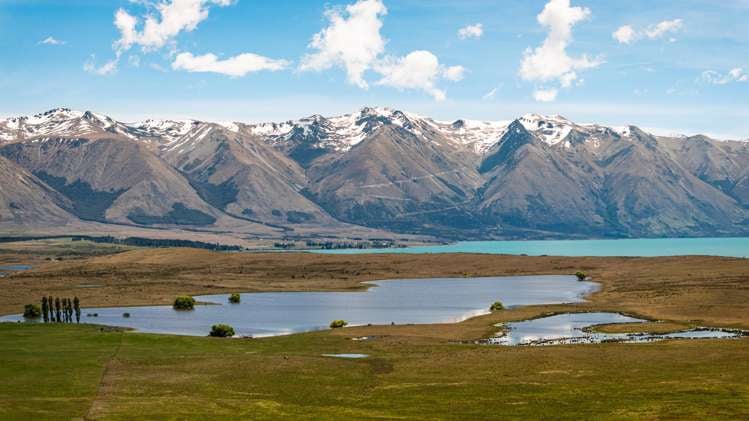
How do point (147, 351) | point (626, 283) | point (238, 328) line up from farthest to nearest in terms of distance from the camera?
point (626, 283)
point (238, 328)
point (147, 351)

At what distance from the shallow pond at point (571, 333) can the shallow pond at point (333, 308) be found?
12.5m

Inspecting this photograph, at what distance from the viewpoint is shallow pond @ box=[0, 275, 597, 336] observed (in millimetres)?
118125

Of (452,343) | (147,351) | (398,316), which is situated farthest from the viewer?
(398,316)

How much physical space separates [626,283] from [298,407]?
135787mm

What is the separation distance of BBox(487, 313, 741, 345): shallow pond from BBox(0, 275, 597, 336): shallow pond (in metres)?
12.5

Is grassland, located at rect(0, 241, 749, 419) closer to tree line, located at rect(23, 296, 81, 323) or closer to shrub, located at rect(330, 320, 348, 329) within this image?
shrub, located at rect(330, 320, 348, 329)

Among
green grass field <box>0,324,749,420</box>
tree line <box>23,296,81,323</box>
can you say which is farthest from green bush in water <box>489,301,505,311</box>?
tree line <box>23,296,81,323</box>

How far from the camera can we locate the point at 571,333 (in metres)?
104

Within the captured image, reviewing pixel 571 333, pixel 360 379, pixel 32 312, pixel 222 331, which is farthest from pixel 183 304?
pixel 360 379

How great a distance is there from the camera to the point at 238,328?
374 feet

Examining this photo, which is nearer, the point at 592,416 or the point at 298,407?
the point at 592,416

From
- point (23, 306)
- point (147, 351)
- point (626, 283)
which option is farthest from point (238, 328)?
point (626, 283)

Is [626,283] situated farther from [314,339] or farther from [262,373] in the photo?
[262,373]

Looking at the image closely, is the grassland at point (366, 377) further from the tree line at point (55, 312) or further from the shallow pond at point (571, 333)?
the tree line at point (55, 312)
